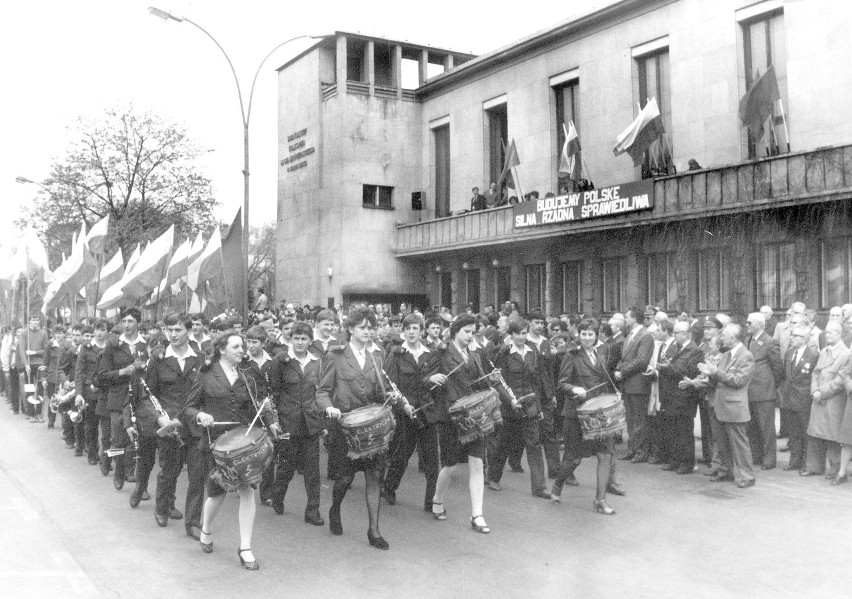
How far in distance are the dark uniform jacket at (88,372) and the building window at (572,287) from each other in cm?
1801

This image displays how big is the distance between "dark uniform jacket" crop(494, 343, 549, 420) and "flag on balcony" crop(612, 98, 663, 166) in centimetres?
1362

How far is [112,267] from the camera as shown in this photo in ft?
72.2

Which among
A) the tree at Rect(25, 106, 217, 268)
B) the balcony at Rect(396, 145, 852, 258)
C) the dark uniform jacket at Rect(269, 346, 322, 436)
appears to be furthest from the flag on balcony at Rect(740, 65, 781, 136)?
the tree at Rect(25, 106, 217, 268)

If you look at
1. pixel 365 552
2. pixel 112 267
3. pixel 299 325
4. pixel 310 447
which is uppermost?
pixel 112 267

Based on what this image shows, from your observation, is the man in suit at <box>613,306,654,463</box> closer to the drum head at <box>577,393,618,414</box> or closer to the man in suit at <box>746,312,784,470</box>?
the man in suit at <box>746,312,784,470</box>

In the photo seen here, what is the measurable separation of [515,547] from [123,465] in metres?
5.13

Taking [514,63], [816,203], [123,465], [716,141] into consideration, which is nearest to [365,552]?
[123,465]

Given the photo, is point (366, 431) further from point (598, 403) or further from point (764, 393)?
point (764, 393)

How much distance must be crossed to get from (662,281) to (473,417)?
17.0m

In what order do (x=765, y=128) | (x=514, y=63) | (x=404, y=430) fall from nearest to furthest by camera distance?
(x=404, y=430) < (x=765, y=128) < (x=514, y=63)

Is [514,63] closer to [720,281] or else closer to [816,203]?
[720,281]

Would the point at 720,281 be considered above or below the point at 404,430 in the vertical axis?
above

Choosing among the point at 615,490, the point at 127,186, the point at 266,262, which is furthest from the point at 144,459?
the point at 266,262

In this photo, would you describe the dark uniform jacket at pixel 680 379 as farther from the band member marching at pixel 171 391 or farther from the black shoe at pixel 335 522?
the band member marching at pixel 171 391
